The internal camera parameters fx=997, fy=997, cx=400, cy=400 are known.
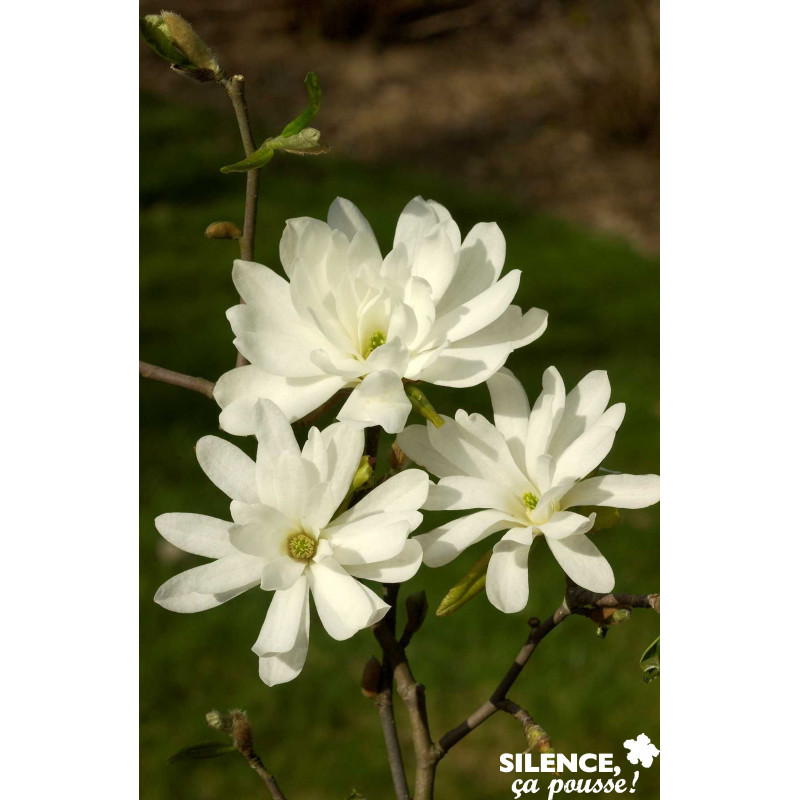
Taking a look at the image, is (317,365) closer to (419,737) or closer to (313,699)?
(419,737)

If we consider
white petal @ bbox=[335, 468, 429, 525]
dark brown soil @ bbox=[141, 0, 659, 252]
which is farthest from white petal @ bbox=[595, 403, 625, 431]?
dark brown soil @ bbox=[141, 0, 659, 252]

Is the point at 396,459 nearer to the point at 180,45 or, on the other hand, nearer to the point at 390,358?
the point at 390,358

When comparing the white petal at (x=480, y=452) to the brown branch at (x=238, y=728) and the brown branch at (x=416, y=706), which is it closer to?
the brown branch at (x=416, y=706)

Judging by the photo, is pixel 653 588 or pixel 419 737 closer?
pixel 419 737

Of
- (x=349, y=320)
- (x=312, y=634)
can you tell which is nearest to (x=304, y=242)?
(x=349, y=320)

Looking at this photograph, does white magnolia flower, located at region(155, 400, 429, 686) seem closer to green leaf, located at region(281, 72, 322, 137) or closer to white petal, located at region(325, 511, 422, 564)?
white petal, located at region(325, 511, 422, 564)

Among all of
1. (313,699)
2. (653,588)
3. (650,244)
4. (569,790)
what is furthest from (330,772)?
(650,244)
